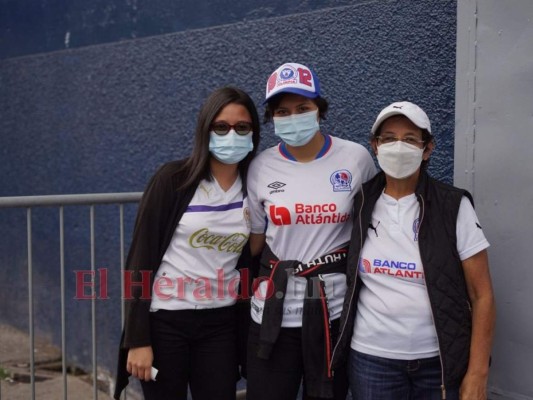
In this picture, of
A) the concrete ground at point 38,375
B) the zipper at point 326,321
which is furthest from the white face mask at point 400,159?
the concrete ground at point 38,375

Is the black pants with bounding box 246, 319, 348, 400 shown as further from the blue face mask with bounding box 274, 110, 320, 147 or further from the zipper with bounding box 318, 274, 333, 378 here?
the blue face mask with bounding box 274, 110, 320, 147

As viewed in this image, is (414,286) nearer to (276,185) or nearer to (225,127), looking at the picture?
(276,185)

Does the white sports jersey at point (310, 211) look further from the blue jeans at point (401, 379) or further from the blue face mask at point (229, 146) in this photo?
the blue jeans at point (401, 379)

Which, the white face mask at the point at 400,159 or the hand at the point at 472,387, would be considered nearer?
the hand at the point at 472,387

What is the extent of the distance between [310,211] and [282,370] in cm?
67

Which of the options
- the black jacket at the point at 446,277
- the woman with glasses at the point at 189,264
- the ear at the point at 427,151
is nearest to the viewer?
the black jacket at the point at 446,277

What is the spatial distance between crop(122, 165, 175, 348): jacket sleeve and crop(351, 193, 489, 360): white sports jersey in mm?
863

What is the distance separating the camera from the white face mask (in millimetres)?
2828

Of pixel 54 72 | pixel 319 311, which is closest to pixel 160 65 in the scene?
pixel 54 72

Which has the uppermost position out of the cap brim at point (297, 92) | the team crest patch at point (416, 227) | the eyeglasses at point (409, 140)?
the cap brim at point (297, 92)

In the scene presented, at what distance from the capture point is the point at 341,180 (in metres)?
3.07

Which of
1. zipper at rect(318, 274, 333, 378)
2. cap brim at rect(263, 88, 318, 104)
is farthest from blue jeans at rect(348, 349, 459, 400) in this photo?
cap brim at rect(263, 88, 318, 104)

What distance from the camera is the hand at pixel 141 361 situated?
10.1 feet

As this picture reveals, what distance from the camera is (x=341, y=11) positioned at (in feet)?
13.8
